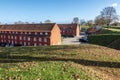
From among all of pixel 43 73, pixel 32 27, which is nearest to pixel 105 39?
pixel 32 27

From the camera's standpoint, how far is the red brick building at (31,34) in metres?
56.3

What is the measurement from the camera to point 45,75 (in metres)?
8.64

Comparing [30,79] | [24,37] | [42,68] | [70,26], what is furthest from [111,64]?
[70,26]

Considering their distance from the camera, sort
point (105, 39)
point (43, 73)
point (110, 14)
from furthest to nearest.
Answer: point (110, 14) → point (105, 39) → point (43, 73)

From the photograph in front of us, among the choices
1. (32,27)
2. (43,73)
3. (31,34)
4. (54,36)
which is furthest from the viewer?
(32,27)

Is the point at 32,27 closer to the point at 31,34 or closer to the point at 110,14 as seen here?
the point at 31,34

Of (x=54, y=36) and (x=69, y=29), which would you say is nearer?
(x=54, y=36)

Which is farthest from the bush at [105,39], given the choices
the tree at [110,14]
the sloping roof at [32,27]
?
the tree at [110,14]

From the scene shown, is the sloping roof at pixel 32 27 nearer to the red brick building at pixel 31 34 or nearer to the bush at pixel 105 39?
the red brick building at pixel 31 34

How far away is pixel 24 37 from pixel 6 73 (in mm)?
53191

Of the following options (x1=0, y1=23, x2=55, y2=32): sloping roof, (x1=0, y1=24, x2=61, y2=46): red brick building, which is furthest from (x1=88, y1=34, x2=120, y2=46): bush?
(x1=0, y1=23, x2=55, y2=32): sloping roof

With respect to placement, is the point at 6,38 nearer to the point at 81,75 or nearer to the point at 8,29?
Result: the point at 8,29

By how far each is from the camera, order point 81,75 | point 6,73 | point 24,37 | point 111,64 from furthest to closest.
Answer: point 24,37 → point 111,64 → point 81,75 → point 6,73

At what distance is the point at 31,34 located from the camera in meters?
58.9
